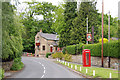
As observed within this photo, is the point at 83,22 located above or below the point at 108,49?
above

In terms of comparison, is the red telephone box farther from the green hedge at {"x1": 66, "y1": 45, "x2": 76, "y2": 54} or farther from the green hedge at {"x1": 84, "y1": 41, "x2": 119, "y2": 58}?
the green hedge at {"x1": 66, "y1": 45, "x2": 76, "y2": 54}

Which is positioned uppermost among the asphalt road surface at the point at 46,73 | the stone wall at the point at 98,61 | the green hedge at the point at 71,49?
the green hedge at the point at 71,49

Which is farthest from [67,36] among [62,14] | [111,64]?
[111,64]

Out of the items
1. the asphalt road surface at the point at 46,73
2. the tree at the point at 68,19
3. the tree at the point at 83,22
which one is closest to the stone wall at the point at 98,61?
the tree at the point at 83,22

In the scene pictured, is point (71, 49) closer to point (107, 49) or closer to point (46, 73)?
point (107, 49)

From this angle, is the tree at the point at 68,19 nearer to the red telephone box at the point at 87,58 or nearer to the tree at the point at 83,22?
the tree at the point at 83,22

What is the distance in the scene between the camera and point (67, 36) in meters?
48.7

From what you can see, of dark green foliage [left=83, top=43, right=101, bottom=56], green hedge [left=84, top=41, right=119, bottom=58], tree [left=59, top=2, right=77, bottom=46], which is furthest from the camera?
tree [left=59, top=2, right=77, bottom=46]

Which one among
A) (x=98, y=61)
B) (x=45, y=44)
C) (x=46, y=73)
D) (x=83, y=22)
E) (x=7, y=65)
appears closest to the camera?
(x=46, y=73)

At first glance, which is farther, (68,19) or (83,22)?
Result: (68,19)

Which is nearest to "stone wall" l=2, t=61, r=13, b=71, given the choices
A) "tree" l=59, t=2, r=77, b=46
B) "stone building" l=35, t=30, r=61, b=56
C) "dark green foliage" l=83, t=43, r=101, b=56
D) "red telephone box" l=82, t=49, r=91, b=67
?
"red telephone box" l=82, t=49, r=91, b=67

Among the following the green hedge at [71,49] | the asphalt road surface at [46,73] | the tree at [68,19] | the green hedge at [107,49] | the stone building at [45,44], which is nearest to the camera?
the asphalt road surface at [46,73]

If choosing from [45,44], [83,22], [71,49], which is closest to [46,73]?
[71,49]

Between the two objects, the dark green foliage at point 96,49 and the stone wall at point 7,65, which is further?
the dark green foliage at point 96,49
